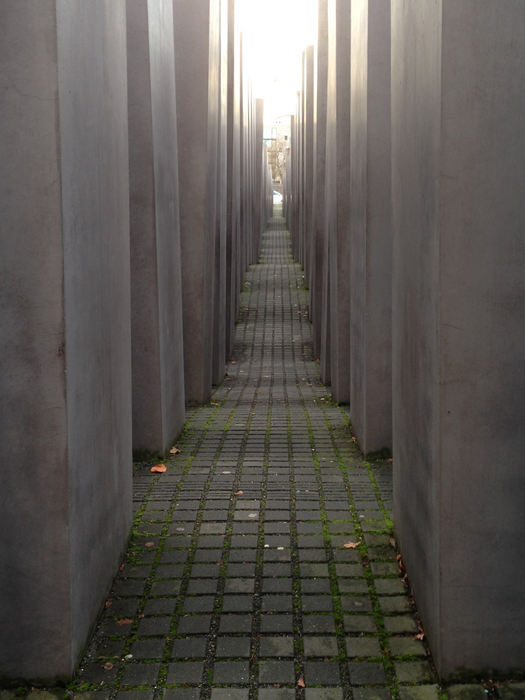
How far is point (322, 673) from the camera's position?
3.52 metres

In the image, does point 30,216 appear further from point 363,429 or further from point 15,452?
point 363,429

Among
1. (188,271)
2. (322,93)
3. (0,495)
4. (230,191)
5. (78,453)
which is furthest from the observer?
(230,191)

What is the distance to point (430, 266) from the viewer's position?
343 cm

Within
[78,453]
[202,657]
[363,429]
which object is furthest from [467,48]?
[363,429]

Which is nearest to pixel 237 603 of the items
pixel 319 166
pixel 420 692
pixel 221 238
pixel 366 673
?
pixel 366 673

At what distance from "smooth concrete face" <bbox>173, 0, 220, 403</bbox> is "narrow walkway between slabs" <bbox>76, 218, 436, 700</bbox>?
6.65ft

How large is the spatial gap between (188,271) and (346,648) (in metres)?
6.50

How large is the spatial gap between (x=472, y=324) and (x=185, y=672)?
6.55ft

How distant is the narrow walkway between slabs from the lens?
11.5 feet

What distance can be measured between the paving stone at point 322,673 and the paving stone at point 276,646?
0.14 meters

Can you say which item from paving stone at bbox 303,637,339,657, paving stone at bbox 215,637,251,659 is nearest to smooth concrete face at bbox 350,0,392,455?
paving stone at bbox 303,637,339,657

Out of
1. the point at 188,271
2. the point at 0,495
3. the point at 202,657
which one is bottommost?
the point at 202,657

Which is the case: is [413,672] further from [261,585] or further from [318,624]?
[261,585]

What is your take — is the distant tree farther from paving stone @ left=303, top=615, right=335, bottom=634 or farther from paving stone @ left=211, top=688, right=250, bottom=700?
paving stone @ left=211, top=688, right=250, bottom=700
